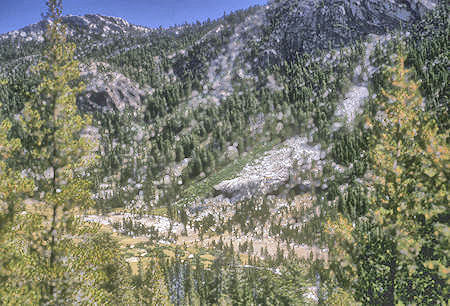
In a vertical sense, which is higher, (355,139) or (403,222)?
(355,139)

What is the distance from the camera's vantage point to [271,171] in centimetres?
7281

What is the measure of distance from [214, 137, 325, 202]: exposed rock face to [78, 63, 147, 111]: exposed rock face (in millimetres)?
108355

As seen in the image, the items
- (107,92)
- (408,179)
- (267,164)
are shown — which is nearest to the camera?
(408,179)

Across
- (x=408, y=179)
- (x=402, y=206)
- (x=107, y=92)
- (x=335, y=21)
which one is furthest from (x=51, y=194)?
(x=107, y=92)

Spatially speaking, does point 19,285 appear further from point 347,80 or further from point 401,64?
point 347,80

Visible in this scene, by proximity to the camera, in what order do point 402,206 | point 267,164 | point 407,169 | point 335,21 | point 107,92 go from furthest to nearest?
point 107,92, point 335,21, point 267,164, point 407,169, point 402,206

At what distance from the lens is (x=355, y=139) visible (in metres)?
64.2

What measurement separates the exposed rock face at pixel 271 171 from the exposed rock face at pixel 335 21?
73182 millimetres

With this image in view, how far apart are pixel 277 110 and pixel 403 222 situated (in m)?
104

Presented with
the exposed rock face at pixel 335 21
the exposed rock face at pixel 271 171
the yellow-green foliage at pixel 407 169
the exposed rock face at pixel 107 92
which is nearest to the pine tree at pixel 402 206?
the yellow-green foliage at pixel 407 169

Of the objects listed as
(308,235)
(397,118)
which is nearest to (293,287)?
(397,118)

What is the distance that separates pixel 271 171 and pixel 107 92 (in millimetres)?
123243

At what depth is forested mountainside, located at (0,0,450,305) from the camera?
7.59 metres

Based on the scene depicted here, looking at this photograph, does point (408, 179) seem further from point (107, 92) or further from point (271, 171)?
point (107, 92)
